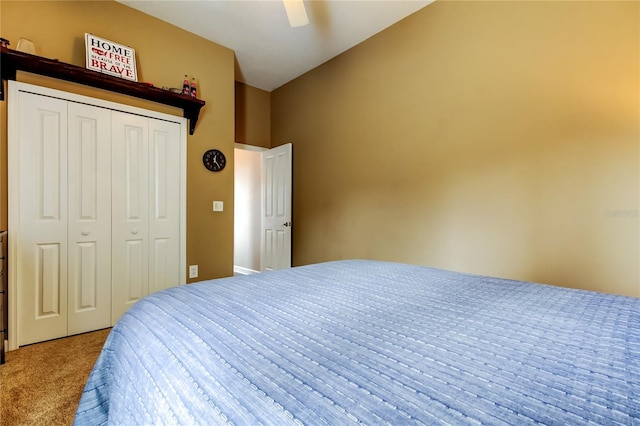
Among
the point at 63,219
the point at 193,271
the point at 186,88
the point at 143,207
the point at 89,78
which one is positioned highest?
the point at 186,88

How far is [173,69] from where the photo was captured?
281 centimetres

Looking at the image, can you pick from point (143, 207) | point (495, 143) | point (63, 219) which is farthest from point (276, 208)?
point (495, 143)

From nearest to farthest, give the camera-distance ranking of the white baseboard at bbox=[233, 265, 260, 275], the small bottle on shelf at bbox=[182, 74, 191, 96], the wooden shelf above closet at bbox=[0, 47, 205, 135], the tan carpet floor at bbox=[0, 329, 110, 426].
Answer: the tan carpet floor at bbox=[0, 329, 110, 426] → the wooden shelf above closet at bbox=[0, 47, 205, 135] → the small bottle on shelf at bbox=[182, 74, 191, 96] → the white baseboard at bbox=[233, 265, 260, 275]

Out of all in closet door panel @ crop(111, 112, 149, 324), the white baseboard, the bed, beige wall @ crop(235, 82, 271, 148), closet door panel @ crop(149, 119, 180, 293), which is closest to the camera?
the bed

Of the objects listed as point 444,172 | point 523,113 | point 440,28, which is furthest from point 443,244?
point 440,28

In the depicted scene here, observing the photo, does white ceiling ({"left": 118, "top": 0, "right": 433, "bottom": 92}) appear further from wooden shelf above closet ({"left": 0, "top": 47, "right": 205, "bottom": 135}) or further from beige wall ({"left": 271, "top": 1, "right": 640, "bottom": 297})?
wooden shelf above closet ({"left": 0, "top": 47, "right": 205, "bottom": 135})

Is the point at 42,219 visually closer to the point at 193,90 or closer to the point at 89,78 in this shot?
the point at 89,78

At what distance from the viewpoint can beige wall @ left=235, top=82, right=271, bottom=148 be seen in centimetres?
400

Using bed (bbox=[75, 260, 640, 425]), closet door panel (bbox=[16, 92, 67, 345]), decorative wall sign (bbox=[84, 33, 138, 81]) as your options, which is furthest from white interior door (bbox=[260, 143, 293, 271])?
bed (bbox=[75, 260, 640, 425])

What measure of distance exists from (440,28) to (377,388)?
2.91m

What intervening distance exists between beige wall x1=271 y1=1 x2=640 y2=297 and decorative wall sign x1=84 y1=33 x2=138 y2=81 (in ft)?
6.75

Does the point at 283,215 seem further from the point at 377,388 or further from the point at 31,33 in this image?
the point at 377,388

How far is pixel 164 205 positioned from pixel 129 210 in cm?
29

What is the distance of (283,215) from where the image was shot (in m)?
3.90
